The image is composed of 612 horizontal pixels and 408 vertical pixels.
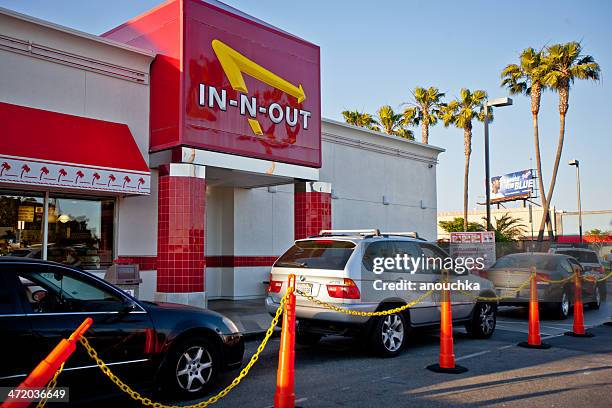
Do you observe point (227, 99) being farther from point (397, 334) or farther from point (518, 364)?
point (518, 364)

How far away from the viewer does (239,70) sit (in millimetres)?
13016

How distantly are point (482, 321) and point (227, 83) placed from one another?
23.5 ft

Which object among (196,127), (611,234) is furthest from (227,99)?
(611,234)

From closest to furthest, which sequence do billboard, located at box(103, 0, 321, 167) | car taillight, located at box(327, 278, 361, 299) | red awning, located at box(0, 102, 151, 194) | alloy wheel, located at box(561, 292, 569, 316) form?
car taillight, located at box(327, 278, 361, 299), red awning, located at box(0, 102, 151, 194), billboard, located at box(103, 0, 321, 167), alloy wheel, located at box(561, 292, 569, 316)

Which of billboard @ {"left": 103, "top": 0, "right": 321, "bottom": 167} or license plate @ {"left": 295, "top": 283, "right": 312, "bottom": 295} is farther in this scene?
billboard @ {"left": 103, "top": 0, "right": 321, "bottom": 167}

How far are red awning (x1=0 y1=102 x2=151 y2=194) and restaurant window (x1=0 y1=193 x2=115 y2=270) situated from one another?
1.28m

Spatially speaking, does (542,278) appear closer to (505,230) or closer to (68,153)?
(68,153)

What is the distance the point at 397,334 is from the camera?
857 cm

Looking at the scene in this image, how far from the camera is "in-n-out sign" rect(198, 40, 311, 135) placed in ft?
41.1

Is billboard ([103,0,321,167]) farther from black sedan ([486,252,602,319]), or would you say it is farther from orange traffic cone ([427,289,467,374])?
orange traffic cone ([427,289,467,374])

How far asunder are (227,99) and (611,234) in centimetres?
5207

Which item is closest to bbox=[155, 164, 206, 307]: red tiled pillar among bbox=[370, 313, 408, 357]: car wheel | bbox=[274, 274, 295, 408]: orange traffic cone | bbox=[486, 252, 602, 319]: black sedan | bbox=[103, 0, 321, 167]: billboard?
bbox=[103, 0, 321, 167]: billboard

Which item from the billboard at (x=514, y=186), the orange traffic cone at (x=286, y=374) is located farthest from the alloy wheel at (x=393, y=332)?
the billboard at (x=514, y=186)

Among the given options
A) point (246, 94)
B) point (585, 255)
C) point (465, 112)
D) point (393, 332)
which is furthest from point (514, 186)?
point (393, 332)
